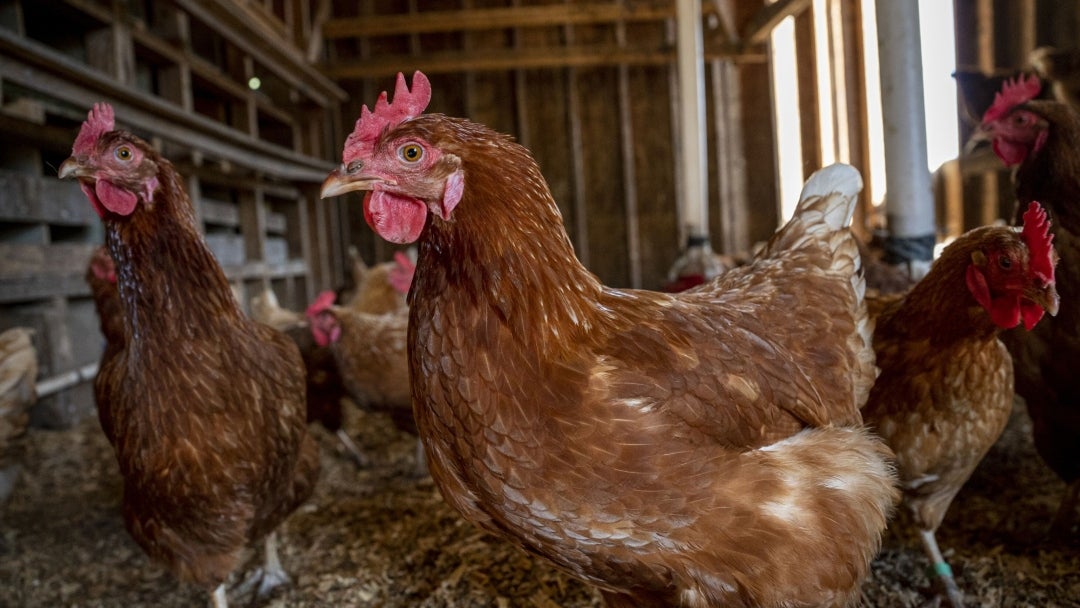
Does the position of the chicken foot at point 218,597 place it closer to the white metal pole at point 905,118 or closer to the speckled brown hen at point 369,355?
the speckled brown hen at point 369,355

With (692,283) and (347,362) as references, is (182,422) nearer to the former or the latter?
(347,362)

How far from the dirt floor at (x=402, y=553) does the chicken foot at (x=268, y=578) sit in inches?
1.6

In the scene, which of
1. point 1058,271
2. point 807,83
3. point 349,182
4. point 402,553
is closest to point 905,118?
point 1058,271

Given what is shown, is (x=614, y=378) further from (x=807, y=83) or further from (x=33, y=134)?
(x=807, y=83)

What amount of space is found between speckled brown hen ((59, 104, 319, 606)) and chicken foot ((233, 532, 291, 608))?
0.46m

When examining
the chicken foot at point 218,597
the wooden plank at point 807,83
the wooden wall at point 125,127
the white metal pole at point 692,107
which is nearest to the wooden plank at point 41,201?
the wooden wall at point 125,127

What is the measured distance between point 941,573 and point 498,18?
8014 mm

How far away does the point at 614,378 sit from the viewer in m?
1.38

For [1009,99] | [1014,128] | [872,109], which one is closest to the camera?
[1014,128]

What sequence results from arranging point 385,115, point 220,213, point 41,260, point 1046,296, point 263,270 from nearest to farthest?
point 385,115
point 1046,296
point 41,260
point 220,213
point 263,270

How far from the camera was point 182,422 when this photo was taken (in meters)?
2.00

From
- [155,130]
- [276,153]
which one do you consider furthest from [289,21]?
[155,130]

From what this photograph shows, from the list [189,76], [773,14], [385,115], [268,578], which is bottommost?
[268,578]

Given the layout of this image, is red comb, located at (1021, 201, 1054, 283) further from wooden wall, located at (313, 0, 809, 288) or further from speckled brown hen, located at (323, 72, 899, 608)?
wooden wall, located at (313, 0, 809, 288)
